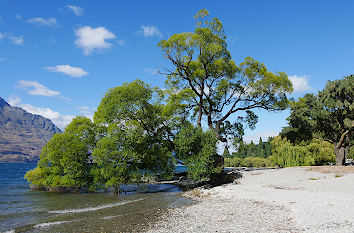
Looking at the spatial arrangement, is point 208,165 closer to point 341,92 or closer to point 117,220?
point 117,220

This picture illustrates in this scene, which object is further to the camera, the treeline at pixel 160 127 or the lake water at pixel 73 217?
the treeline at pixel 160 127

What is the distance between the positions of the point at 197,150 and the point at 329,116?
74.3 ft

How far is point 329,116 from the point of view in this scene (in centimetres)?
3550

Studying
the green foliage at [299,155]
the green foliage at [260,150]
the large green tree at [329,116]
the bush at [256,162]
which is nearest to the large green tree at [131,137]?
the large green tree at [329,116]

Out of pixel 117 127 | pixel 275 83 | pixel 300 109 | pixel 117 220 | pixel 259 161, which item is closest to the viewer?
pixel 117 220

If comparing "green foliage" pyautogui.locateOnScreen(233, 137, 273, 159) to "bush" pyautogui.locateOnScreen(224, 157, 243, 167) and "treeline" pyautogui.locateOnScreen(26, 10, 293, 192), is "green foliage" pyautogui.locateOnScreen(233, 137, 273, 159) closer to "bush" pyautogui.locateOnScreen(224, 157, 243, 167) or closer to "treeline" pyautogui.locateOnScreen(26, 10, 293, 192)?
"bush" pyautogui.locateOnScreen(224, 157, 243, 167)

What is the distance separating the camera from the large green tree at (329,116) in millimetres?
33375

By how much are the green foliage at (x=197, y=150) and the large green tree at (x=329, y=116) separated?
1594 cm

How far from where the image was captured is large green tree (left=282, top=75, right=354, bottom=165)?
1314 inches

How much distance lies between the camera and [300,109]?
36812 millimetres

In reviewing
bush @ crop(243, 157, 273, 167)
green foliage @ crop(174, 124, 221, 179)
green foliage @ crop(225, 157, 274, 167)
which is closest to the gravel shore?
green foliage @ crop(174, 124, 221, 179)

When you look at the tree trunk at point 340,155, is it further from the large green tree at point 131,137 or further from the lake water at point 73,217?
the lake water at point 73,217

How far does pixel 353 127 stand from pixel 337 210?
2788 centimetres

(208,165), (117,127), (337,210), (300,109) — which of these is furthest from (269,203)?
(300,109)
